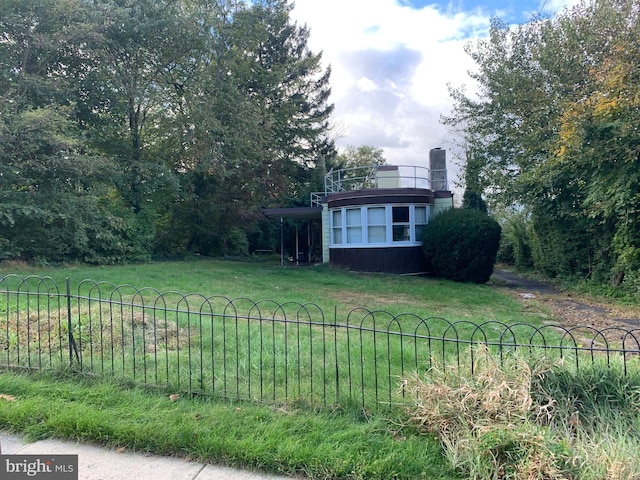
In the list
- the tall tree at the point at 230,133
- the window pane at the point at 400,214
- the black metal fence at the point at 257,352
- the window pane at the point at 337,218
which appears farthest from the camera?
the tall tree at the point at 230,133

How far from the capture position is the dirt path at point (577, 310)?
785 centimetres

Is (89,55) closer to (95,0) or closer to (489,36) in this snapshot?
(95,0)

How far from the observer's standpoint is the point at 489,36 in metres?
16.2

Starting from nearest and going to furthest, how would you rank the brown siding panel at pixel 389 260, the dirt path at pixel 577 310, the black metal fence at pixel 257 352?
the black metal fence at pixel 257 352 → the dirt path at pixel 577 310 → the brown siding panel at pixel 389 260

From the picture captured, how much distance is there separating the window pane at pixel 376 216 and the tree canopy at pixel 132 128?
7.70m

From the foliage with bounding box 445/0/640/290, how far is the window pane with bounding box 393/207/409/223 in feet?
12.2

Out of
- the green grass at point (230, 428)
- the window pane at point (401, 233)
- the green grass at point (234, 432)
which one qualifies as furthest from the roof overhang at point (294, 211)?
the green grass at point (234, 432)

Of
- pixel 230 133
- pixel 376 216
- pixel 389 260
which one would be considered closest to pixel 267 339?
pixel 389 260

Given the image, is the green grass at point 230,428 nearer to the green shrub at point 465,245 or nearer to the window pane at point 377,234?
the green shrub at point 465,245

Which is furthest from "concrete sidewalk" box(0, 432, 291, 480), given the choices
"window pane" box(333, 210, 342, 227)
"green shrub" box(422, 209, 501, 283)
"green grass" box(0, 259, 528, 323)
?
"window pane" box(333, 210, 342, 227)

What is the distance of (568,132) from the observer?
9.73 metres

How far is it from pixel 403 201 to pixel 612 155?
21.7 ft

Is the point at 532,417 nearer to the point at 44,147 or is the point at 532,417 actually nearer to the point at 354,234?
the point at 354,234

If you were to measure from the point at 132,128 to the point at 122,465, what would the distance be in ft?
61.6
